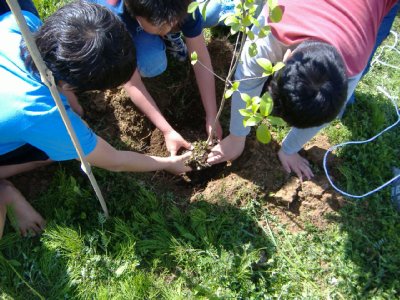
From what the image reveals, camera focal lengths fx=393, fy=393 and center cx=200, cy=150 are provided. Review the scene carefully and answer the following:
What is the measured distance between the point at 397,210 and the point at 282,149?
702 mm

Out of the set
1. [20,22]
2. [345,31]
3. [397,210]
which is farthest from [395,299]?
[20,22]

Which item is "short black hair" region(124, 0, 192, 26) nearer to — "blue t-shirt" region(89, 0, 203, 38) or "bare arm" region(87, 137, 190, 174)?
"blue t-shirt" region(89, 0, 203, 38)

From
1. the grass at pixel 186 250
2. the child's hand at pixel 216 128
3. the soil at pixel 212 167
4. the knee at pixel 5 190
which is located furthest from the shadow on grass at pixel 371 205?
the knee at pixel 5 190

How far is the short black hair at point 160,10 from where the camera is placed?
5.47ft

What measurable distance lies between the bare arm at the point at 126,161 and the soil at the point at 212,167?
0.16 meters

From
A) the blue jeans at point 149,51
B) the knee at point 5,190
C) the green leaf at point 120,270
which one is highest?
the blue jeans at point 149,51

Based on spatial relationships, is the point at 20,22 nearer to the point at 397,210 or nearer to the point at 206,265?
the point at 206,265

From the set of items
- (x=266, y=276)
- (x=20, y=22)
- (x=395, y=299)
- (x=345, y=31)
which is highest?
(x=20, y=22)

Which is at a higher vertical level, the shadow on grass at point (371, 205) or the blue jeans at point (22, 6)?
the blue jeans at point (22, 6)

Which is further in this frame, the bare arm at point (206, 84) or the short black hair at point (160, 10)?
the bare arm at point (206, 84)

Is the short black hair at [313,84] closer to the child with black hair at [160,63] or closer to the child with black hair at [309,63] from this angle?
the child with black hair at [309,63]

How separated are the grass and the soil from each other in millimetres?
62

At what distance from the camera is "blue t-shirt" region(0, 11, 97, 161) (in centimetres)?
148

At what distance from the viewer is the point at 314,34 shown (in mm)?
1604
